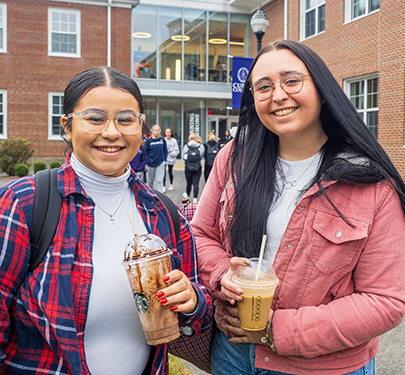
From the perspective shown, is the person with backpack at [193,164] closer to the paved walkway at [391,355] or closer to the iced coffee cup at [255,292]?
→ the paved walkway at [391,355]

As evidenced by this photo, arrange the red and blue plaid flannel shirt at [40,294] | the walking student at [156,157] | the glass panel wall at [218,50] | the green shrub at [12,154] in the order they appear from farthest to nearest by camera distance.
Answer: the glass panel wall at [218,50] → the green shrub at [12,154] → the walking student at [156,157] → the red and blue plaid flannel shirt at [40,294]

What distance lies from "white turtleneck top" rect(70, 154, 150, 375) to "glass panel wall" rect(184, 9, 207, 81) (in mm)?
24068

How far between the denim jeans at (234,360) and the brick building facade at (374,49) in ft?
43.0

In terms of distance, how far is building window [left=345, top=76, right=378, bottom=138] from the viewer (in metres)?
15.4

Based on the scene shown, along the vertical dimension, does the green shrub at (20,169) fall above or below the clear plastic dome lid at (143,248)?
above

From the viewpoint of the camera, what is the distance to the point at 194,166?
12.0 m

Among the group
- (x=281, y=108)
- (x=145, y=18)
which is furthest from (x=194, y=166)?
(x=145, y=18)

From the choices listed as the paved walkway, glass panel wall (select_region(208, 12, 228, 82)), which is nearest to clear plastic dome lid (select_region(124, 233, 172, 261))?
the paved walkway

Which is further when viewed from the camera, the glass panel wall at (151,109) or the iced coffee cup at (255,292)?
the glass panel wall at (151,109)

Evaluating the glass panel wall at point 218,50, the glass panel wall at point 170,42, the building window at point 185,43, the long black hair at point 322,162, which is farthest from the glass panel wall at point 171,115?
the long black hair at point 322,162

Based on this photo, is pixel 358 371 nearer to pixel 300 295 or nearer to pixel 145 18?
pixel 300 295

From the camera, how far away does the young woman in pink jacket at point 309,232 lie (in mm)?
1644

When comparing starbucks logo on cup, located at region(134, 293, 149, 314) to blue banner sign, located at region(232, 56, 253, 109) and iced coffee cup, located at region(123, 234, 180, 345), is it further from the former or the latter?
blue banner sign, located at region(232, 56, 253, 109)

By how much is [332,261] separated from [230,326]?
0.56 m
